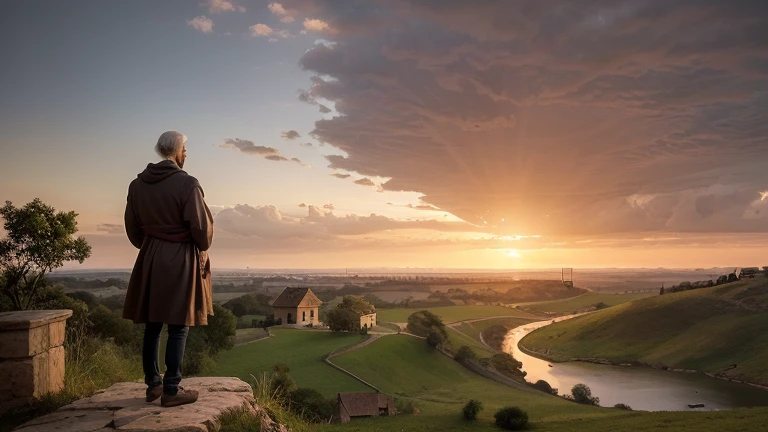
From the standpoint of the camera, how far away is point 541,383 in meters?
72.8

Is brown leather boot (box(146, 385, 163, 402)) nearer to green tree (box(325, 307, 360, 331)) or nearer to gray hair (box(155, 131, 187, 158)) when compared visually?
gray hair (box(155, 131, 187, 158))

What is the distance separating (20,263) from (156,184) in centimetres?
2272

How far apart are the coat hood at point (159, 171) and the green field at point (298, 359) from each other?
4863 centimetres

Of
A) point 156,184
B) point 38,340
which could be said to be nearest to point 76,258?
point 38,340

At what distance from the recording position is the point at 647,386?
77.5m

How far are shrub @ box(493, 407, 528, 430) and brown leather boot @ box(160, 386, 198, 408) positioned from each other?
143 ft

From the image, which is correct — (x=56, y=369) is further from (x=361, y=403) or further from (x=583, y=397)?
(x=583, y=397)

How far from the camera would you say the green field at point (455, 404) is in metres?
42.5

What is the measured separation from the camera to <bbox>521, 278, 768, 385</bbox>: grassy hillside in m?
85.6

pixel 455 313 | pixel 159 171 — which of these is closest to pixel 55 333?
pixel 159 171

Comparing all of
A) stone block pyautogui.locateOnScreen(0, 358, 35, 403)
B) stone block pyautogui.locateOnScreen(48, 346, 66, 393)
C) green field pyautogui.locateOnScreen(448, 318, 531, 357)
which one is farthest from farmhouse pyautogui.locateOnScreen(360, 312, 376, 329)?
stone block pyautogui.locateOnScreen(0, 358, 35, 403)

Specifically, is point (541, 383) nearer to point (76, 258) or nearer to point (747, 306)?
point (747, 306)

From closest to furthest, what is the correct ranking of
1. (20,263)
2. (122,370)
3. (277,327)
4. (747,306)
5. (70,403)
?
(70,403) → (122,370) → (20,263) → (277,327) → (747,306)

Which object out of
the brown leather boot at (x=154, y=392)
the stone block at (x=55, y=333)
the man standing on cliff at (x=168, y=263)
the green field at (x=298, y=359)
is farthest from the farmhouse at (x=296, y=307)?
the man standing on cliff at (x=168, y=263)
